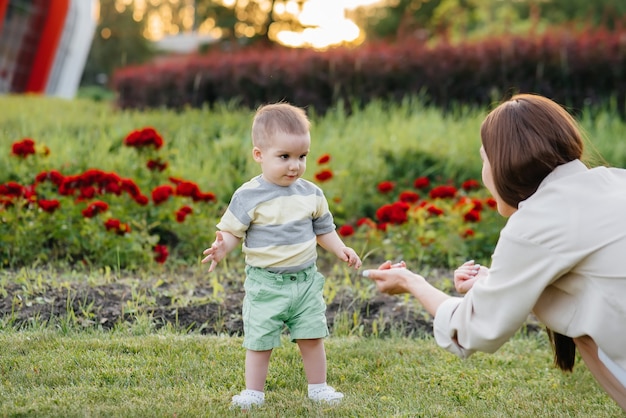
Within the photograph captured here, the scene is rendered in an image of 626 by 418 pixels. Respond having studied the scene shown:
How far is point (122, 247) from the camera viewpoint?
5105 mm

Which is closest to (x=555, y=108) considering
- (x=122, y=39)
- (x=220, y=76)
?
(x=220, y=76)

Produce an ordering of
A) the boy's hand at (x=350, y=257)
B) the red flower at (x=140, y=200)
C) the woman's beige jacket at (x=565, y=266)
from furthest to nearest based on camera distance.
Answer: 1. the red flower at (x=140, y=200)
2. the boy's hand at (x=350, y=257)
3. the woman's beige jacket at (x=565, y=266)

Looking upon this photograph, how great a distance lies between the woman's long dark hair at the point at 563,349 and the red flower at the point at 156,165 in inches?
137

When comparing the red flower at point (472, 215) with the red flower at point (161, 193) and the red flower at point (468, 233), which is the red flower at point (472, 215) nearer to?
the red flower at point (468, 233)

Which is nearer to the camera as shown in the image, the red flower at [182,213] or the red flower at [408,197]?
the red flower at [182,213]

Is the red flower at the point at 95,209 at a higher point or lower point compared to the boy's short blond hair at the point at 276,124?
lower

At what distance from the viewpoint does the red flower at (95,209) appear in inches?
192

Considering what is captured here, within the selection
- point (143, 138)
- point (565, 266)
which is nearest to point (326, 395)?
point (565, 266)

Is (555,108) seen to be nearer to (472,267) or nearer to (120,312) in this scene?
(472,267)

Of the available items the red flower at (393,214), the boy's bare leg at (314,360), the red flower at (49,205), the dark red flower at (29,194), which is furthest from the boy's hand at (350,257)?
the dark red flower at (29,194)

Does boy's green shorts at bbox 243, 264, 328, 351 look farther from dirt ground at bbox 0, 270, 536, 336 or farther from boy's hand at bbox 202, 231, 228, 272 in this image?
dirt ground at bbox 0, 270, 536, 336

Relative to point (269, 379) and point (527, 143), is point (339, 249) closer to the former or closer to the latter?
point (269, 379)

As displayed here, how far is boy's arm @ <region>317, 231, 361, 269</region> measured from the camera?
3.22 m

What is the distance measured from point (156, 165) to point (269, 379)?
2590 millimetres
